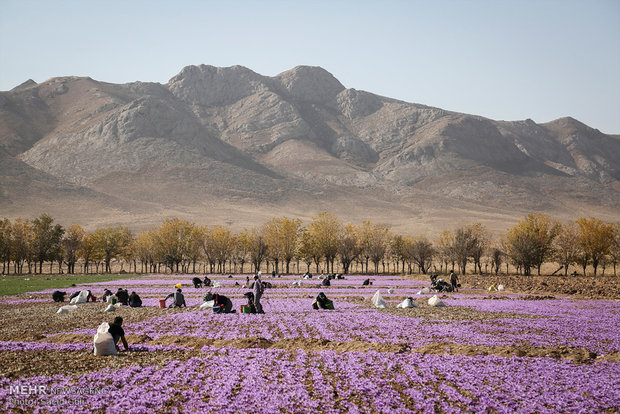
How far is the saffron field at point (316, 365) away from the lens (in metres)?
11.0

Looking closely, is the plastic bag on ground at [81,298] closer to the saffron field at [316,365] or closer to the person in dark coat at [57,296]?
the person in dark coat at [57,296]

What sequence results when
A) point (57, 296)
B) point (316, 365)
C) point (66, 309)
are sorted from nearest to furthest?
point (316, 365)
point (66, 309)
point (57, 296)

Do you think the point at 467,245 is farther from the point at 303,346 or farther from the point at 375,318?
the point at 303,346

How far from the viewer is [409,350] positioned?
16.3 metres

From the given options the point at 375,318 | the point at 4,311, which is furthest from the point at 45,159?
the point at 375,318

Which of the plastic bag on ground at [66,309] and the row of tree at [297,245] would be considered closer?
the plastic bag on ground at [66,309]

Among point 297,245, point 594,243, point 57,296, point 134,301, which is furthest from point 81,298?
point 594,243

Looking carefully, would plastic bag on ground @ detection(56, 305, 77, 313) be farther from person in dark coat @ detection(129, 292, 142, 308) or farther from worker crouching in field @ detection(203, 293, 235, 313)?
worker crouching in field @ detection(203, 293, 235, 313)

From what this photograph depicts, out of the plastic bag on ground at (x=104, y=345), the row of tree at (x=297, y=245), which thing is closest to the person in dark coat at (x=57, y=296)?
the plastic bag on ground at (x=104, y=345)

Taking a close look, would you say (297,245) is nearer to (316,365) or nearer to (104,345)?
(104,345)

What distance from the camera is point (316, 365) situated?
46.8 ft

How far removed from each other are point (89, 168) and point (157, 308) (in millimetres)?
178580

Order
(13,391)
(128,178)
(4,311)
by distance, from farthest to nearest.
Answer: (128,178), (4,311), (13,391)

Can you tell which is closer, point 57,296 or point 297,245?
point 57,296
